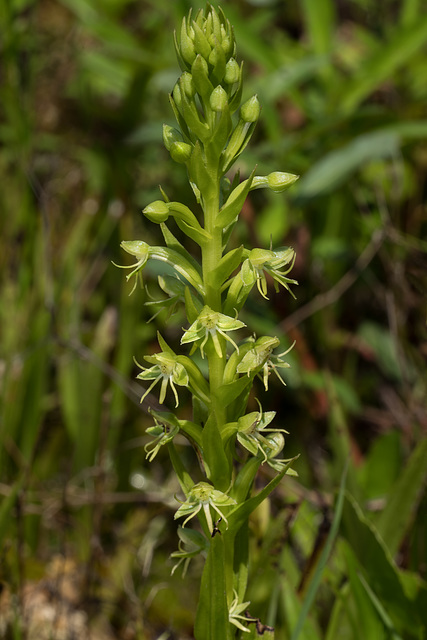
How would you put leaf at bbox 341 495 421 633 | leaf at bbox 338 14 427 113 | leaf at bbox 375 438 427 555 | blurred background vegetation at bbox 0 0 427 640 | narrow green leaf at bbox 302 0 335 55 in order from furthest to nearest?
narrow green leaf at bbox 302 0 335 55, leaf at bbox 338 14 427 113, blurred background vegetation at bbox 0 0 427 640, leaf at bbox 375 438 427 555, leaf at bbox 341 495 421 633

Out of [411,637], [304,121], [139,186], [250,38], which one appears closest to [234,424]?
[411,637]

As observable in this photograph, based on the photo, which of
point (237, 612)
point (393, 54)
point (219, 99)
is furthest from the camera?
point (393, 54)

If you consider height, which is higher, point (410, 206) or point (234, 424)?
point (234, 424)

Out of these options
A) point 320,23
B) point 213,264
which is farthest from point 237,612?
point 320,23

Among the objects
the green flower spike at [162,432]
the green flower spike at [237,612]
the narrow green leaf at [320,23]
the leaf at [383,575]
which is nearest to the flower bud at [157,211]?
the green flower spike at [162,432]

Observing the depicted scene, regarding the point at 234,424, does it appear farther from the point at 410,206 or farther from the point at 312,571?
the point at 410,206

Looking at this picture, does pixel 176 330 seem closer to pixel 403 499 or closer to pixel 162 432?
pixel 403 499

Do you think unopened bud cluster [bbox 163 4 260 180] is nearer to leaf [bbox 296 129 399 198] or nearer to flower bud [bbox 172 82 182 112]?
flower bud [bbox 172 82 182 112]

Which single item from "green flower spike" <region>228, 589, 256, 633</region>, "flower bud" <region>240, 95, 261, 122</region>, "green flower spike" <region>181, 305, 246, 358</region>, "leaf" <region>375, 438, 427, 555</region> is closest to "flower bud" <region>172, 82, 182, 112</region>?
"flower bud" <region>240, 95, 261, 122</region>
